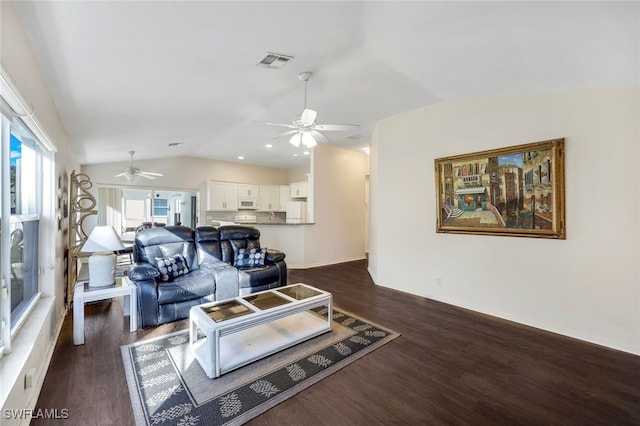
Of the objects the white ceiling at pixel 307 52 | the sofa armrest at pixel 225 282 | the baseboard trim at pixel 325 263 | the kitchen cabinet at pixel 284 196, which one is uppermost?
the white ceiling at pixel 307 52

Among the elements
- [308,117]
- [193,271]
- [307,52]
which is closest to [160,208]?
[193,271]

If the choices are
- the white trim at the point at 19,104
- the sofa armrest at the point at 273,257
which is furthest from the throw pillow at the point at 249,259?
the white trim at the point at 19,104

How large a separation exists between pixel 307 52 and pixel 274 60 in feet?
1.13

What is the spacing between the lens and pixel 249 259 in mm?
4125

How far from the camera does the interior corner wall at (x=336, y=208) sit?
20.1 feet

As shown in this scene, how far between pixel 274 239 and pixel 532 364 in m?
4.88

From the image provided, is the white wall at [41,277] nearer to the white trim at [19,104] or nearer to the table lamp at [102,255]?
the white trim at [19,104]

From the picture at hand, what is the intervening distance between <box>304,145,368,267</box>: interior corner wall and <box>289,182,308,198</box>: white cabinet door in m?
1.66

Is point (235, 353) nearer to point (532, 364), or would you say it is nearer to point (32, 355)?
point (32, 355)

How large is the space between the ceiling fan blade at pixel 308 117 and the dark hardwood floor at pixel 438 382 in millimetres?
2523

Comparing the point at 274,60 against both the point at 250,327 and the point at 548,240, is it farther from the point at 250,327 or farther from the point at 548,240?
the point at 548,240

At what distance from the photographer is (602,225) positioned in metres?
2.69

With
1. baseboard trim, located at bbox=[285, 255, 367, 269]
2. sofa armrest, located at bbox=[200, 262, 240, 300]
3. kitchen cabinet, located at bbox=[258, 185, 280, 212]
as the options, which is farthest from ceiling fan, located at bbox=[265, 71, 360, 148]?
kitchen cabinet, located at bbox=[258, 185, 280, 212]

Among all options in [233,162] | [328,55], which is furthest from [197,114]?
[233,162]
